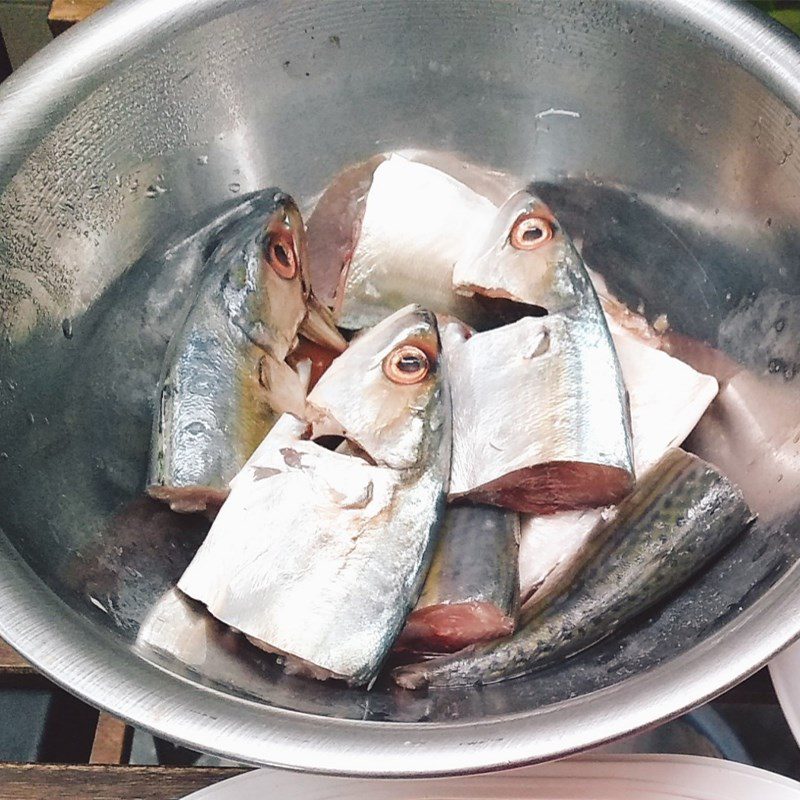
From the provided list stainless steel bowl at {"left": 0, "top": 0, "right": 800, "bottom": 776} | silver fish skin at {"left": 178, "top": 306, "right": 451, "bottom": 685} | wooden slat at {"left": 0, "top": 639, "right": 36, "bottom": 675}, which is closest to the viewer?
stainless steel bowl at {"left": 0, "top": 0, "right": 800, "bottom": 776}

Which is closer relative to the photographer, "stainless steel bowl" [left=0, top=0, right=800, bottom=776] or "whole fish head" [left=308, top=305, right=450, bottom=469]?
"stainless steel bowl" [left=0, top=0, right=800, bottom=776]

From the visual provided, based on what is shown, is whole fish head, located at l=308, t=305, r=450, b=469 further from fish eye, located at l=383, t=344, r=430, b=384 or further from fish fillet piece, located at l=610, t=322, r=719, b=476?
fish fillet piece, located at l=610, t=322, r=719, b=476

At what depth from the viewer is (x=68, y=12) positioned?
1638 mm

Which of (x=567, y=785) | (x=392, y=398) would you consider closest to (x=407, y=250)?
(x=392, y=398)

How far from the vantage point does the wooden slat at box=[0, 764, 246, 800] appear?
107cm

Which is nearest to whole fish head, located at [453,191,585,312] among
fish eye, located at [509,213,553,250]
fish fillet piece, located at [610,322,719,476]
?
fish eye, located at [509,213,553,250]

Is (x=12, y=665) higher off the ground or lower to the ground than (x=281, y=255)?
lower

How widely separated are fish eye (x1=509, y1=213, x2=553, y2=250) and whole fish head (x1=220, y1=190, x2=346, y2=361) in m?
0.28

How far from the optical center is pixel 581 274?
3.46 ft

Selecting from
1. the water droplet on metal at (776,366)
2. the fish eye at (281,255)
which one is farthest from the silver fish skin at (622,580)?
the fish eye at (281,255)

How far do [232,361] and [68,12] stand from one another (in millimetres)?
1055

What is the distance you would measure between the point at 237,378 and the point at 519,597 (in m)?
0.43

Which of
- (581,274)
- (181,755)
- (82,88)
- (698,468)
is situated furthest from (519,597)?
(82,88)

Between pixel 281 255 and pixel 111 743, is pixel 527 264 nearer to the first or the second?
pixel 281 255
